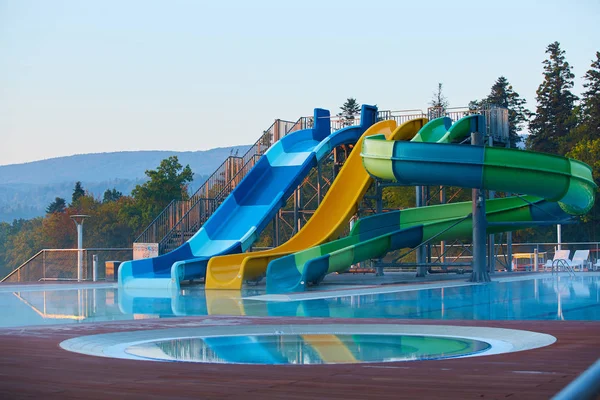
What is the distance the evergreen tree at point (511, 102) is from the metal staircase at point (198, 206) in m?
36.0

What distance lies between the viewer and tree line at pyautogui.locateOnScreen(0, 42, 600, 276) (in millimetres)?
50625

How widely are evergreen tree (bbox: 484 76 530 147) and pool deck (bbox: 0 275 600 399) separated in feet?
177

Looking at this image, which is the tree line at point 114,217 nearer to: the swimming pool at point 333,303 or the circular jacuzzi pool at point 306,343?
the swimming pool at point 333,303

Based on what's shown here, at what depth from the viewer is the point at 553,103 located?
56500 mm

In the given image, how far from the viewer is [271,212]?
21.4 meters

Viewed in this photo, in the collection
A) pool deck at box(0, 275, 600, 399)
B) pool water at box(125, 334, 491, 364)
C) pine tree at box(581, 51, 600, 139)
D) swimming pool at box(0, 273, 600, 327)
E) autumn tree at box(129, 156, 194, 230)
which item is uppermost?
pine tree at box(581, 51, 600, 139)

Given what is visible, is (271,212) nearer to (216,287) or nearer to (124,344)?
(216,287)

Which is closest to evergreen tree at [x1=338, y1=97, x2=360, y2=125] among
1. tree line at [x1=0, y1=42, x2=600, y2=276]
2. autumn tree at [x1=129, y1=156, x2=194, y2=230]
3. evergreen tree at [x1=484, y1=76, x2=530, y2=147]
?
tree line at [x1=0, y1=42, x2=600, y2=276]

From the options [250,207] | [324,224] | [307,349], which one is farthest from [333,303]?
[250,207]

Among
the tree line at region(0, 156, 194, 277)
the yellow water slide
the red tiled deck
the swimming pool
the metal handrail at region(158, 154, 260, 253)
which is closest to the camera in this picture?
the red tiled deck

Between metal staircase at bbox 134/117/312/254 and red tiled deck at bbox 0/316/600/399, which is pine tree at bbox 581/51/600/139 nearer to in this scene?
metal staircase at bbox 134/117/312/254

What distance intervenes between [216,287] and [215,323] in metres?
8.43

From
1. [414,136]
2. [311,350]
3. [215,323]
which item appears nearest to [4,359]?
[311,350]

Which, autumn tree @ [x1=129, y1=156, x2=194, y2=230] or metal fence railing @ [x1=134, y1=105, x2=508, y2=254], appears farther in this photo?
autumn tree @ [x1=129, y1=156, x2=194, y2=230]
